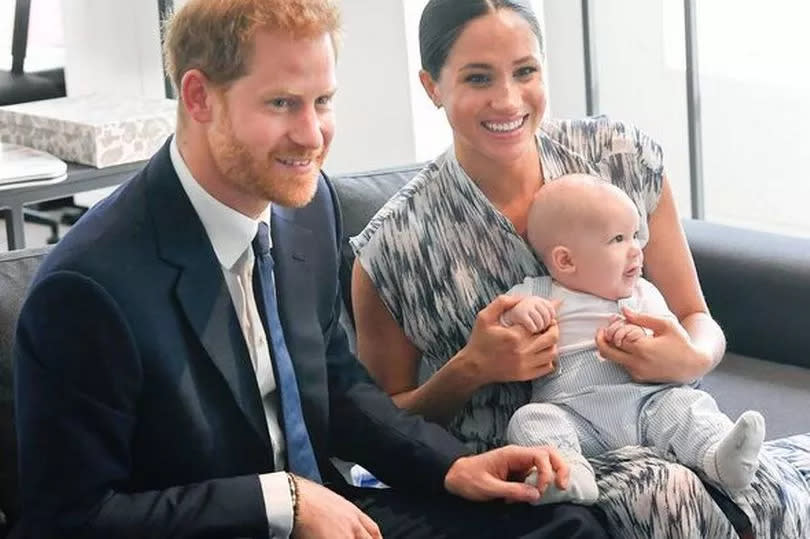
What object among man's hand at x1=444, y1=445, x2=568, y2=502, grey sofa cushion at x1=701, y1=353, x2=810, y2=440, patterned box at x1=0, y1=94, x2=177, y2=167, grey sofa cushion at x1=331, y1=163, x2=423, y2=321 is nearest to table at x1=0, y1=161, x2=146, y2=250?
patterned box at x1=0, y1=94, x2=177, y2=167

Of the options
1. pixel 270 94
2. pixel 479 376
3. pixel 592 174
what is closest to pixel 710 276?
pixel 592 174

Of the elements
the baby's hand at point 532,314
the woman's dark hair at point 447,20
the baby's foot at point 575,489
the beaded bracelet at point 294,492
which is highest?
the woman's dark hair at point 447,20

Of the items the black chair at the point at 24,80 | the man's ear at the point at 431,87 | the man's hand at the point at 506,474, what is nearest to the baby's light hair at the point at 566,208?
the man's ear at the point at 431,87

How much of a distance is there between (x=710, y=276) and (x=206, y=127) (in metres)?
1.27

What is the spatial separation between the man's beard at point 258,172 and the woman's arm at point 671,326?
1.82 ft

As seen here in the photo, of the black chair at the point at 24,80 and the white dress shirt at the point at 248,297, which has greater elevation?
the black chair at the point at 24,80

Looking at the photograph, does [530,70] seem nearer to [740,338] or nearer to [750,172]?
[740,338]

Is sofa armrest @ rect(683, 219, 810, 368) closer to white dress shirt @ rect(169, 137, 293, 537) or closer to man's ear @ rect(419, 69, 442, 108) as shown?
man's ear @ rect(419, 69, 442, 108)

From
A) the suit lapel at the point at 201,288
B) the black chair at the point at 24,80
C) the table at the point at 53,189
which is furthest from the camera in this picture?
the black chair at the point at 24,80

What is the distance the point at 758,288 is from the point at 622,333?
696mm

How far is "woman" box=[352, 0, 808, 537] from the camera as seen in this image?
2.38 m

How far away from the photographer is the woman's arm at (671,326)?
2.34 meters

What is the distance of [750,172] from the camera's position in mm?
5406

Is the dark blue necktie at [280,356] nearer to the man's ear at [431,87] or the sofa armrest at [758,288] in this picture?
the man's ear at [431,87]
